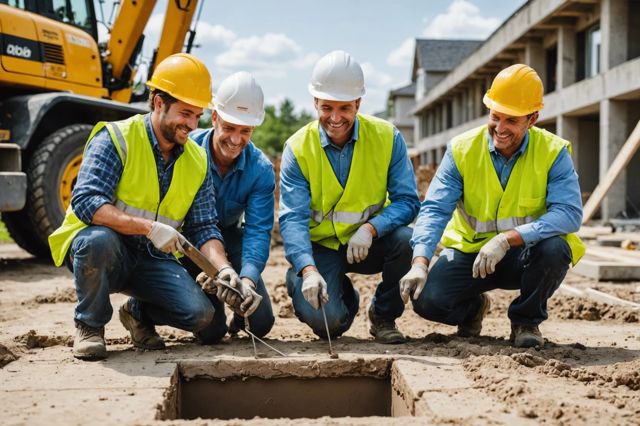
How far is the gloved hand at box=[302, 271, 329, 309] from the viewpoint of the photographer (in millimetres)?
3732

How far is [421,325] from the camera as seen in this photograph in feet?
15.9

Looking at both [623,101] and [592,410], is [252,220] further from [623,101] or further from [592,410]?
[623,101]

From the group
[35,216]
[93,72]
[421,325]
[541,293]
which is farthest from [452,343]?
[93,72]

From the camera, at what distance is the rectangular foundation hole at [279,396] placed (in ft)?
11.8

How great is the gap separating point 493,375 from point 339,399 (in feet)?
2.87

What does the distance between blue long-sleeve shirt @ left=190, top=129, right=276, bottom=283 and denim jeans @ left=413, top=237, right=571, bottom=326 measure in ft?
3.36

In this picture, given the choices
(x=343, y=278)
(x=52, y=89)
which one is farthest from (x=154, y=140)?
(x=52, y=89)

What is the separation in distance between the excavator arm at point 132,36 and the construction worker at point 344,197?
15.8 feet

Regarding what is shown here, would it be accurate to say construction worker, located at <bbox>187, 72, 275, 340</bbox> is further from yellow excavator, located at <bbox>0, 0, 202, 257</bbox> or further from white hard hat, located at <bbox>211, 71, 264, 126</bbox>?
yellow excavator, located at <bbox>0, 0, 202, 257</bbox>

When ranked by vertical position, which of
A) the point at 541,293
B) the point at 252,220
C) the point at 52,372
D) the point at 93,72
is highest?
the point at 93,72

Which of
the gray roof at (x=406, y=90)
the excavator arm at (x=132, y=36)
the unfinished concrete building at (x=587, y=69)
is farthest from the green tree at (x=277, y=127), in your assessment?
the excavator arm at (x=132, y=36)

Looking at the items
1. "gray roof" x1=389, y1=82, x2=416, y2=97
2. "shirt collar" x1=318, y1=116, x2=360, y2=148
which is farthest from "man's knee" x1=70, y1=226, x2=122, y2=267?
"gray roof" x1=389, y1=82, x2=416, y2=97

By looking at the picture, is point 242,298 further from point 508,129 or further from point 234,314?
point 508,129

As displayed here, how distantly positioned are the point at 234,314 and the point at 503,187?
1779 mm
